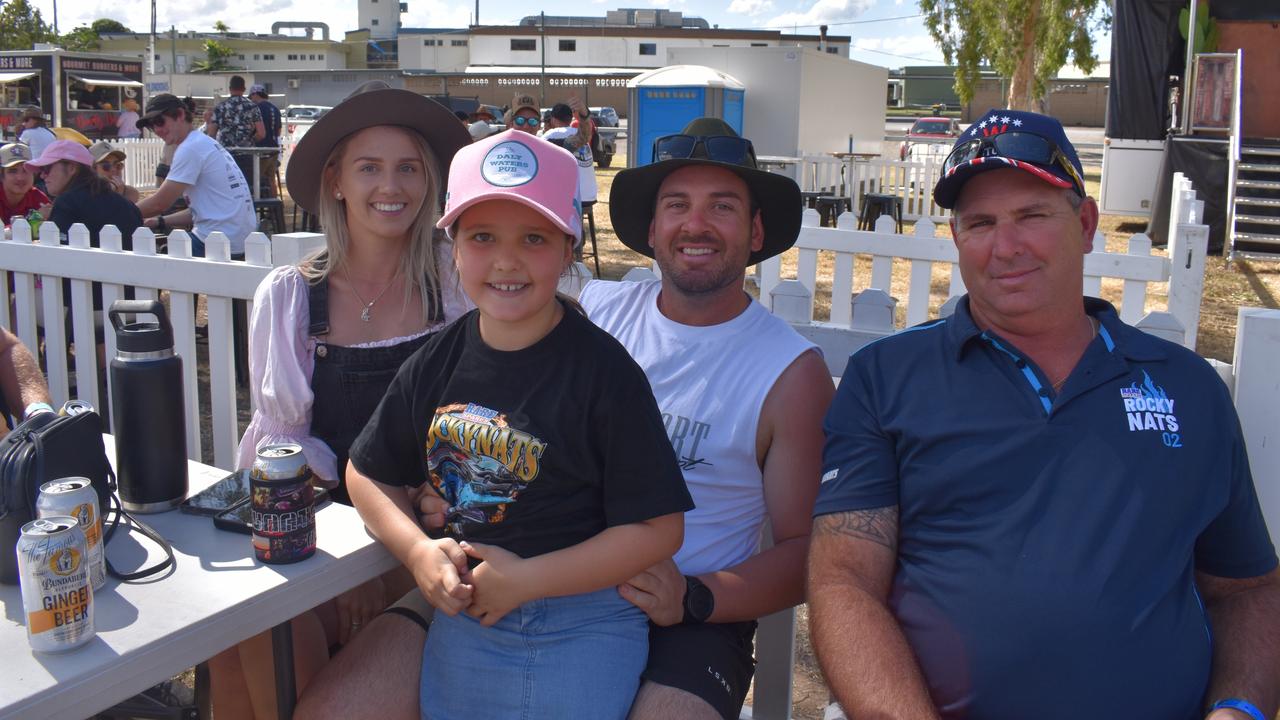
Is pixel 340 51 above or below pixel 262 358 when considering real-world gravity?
above

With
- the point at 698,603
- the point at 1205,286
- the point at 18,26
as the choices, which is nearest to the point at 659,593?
the point at 698,603

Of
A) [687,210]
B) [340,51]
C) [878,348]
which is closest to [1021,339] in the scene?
[878,348]

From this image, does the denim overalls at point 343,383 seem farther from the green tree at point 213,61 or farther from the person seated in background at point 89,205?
the green tree at point 213,61

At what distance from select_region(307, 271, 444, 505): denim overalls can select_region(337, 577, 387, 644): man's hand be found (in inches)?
10.8

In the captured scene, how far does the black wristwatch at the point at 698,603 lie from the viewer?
2.00 meters

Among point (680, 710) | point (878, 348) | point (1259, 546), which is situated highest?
point (878, 348)

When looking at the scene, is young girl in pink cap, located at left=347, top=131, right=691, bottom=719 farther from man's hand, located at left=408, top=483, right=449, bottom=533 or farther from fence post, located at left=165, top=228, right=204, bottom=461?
fence post, located at left=165, top=228, right=204, bottom=461

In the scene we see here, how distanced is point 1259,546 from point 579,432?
1.33 meters

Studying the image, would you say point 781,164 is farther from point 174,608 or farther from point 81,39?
point 81,39

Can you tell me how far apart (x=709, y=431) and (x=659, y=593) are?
0.42 metres

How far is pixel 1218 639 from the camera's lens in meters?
1.86

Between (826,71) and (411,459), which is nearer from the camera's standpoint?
(411,459)

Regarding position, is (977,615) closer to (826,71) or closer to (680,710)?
(680,710)

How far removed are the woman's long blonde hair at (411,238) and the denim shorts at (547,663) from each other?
1128 millimetres
